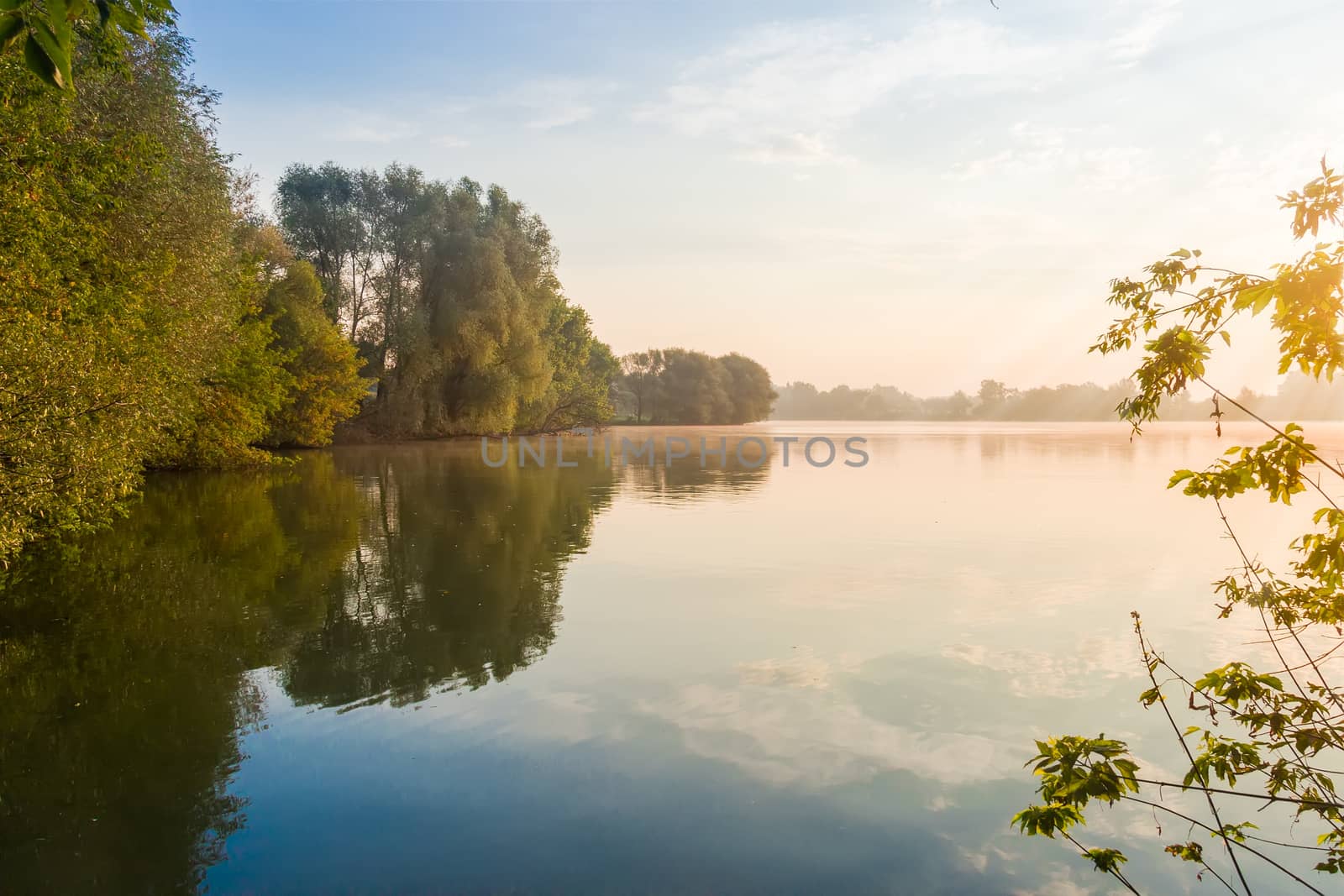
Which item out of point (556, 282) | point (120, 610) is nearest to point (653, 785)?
point (120, 610)

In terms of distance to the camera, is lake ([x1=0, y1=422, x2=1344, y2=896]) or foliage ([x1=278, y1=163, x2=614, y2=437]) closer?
lake ([x1=0, y1=422, x2=1344, y2=896])

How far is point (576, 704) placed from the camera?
22.1ft

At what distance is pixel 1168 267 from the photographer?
11.8 ft

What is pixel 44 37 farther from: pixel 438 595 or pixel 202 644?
pixel 438 595

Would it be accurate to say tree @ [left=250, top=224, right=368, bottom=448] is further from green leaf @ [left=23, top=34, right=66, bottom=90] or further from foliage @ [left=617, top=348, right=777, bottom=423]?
foliage @ [left=617, top=348, right=777, bottom=423]

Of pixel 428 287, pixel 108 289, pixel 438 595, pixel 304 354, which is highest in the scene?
pixel 428 287

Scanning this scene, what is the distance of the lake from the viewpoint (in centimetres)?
452

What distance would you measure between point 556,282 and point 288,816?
4960 centimetres

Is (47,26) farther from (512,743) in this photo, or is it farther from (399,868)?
(512,743)

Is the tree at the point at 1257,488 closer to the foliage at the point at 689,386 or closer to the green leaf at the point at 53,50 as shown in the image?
the green leaf at the point at 53,50

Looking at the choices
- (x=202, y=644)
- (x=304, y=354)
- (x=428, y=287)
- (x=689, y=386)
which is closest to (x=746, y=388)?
(x=689, y=386)

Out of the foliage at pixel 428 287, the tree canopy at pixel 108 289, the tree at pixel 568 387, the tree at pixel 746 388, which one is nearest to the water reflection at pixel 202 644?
the tree canopy at pixel 108 289

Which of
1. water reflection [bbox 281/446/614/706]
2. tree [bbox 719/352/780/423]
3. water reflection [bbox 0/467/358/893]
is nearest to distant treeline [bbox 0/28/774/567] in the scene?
water reflection [bbox 0/467/358/893]

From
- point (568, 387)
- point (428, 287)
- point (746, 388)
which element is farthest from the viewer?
point (746, 388)
